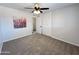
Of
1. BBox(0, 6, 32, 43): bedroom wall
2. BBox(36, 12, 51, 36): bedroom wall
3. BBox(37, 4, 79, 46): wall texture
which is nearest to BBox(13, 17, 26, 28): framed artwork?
BBox(0, 6, 32, 43): bedroom wall

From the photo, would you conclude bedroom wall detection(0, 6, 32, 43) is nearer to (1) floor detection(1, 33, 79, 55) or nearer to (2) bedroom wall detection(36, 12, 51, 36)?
(1) floor detection(1, 33, 79, 55)

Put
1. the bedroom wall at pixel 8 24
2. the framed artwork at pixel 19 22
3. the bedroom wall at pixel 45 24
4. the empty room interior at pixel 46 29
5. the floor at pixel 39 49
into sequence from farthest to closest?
the bedroom wall at pixel 45 24 < the framed artwork at pixel 19 22 < the bedroom wall at pixel 8 24 < the empty room interior at pixel 46 29 < the floor at pixel 39 49

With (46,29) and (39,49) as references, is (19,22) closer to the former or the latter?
(46,29)

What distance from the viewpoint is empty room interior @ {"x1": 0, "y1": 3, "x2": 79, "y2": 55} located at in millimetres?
3438

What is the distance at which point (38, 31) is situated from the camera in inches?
289

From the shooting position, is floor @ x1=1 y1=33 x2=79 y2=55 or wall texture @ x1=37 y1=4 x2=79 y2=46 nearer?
floor @ x1=1 y1=33 x2=79 y2=55

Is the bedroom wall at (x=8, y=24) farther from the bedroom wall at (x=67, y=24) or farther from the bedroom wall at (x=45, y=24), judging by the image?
the bedroom wall at (x=67, y=24)

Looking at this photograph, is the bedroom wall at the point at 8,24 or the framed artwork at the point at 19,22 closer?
the bedroom wall at the point at 8,24

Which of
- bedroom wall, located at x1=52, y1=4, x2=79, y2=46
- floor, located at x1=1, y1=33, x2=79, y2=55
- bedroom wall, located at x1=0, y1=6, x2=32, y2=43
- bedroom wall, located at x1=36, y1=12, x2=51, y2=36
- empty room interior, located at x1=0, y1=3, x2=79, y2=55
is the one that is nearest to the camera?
floor, located at x1=1, y1=33, x2=79, y2=55

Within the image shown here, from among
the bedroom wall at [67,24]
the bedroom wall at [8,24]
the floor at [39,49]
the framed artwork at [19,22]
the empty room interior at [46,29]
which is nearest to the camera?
the floor at [39,49]

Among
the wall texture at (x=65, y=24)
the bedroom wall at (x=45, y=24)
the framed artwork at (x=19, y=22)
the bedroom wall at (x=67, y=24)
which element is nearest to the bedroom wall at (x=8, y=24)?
the framed artwork at (x=19, y=22)

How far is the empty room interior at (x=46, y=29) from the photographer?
3.44m
